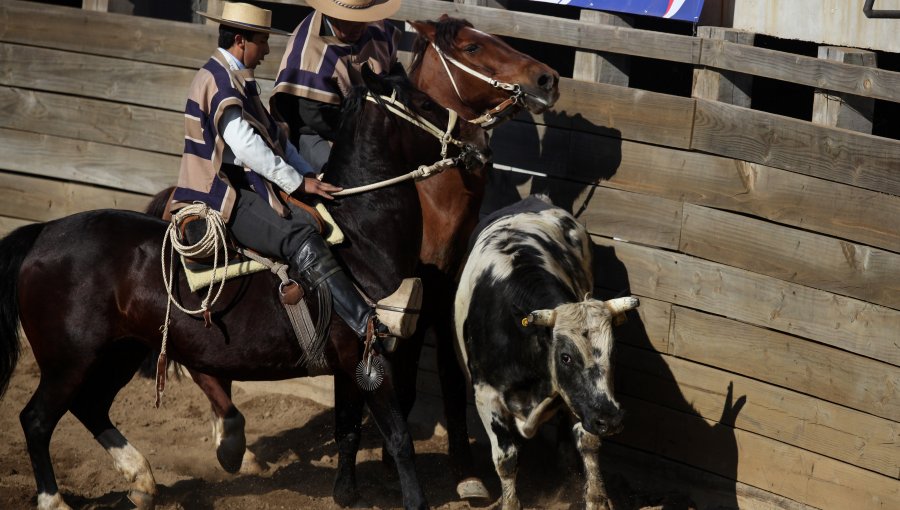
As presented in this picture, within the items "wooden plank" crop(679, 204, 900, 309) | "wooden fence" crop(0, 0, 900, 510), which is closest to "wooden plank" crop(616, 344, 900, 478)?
"wooden fence" crop(0, 0, 900, 510)

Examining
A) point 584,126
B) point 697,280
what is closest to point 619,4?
point 584,126

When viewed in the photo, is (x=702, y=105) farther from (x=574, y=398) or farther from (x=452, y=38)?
(x=574, y=398)

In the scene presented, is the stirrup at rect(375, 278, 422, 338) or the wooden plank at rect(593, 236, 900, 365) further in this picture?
the wooden plank at rect(593, 236, 900, 365)

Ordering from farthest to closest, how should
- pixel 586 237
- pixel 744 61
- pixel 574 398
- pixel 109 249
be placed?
Answer: pixel 586 237
pixel 744 61
pixel 109 249
pixel 574 398

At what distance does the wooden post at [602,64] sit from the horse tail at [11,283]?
3.26m

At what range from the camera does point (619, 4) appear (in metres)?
6.36

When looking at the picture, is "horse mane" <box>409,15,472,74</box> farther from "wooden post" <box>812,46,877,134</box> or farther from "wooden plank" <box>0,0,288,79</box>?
"wooden post" <box>812,46,877,134</box>

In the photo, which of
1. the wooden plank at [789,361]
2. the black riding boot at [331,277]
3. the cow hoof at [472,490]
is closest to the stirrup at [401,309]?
the black riding boot at [331,277]

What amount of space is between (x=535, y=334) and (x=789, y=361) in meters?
1.45

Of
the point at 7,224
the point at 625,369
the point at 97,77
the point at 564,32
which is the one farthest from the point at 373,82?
the point at 7,224

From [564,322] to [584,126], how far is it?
5.87 ft

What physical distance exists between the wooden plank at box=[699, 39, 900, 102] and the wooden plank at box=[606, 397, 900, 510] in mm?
1924

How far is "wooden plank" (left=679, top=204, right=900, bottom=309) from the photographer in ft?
16.9

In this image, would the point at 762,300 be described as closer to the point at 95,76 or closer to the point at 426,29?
the point at 426,29
